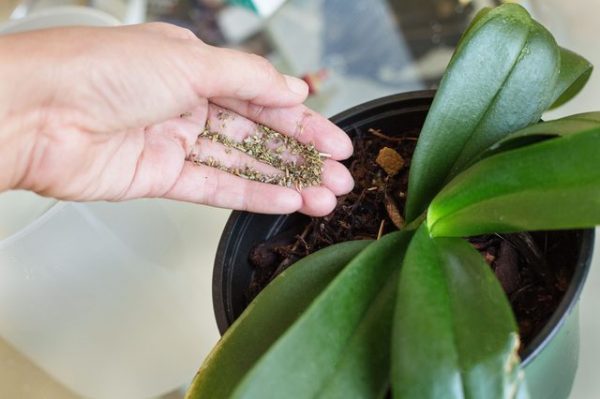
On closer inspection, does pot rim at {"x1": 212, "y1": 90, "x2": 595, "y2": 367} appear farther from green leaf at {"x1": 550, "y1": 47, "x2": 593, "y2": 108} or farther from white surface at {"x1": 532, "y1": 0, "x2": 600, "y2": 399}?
white surface at {"x1": 532, "y1": 0, "x2": 600, "y2": 399}

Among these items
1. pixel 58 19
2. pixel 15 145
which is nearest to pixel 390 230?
pixel 15 145

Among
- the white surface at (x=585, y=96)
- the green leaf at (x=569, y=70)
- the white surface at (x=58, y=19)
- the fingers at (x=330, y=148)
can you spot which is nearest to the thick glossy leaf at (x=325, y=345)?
the fingers at (x=330, y=148)

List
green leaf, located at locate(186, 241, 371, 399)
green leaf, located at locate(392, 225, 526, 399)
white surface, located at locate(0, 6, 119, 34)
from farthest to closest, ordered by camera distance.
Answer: white surface, located at locate(0, 6, 119, 34) < green leaf, located at locate(186, 241, 371, 399) < green leaf, located at locate(392, 225, 526, 399)

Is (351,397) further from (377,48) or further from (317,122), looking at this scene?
(377,48)

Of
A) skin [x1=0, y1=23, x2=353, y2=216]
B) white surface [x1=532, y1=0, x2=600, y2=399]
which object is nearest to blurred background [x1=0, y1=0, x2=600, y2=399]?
white surface [x1=532, y1=0, x2=600, y2=399]

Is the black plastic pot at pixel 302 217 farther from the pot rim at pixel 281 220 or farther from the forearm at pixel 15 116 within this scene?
the forearm at pixel 15 116

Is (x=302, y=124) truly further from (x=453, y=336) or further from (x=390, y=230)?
(x=453, y=336)
